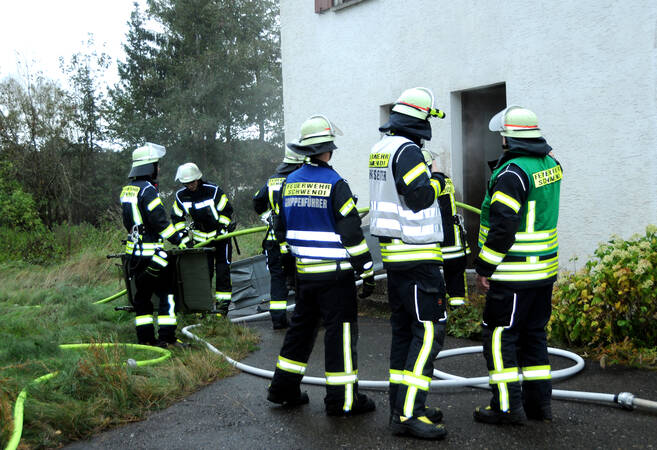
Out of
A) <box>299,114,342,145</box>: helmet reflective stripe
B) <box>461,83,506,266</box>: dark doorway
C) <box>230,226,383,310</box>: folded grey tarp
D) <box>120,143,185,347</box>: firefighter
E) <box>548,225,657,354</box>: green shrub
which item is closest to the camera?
<box>299,114,342,145</box>: helmet reflective stripe

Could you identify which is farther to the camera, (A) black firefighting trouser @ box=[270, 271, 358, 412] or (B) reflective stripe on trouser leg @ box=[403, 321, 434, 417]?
(A) black firefighting trouser @ box=[270, 271, 358, 412]

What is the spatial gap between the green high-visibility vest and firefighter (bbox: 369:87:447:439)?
403mm

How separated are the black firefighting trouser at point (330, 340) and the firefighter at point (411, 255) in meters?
0.34

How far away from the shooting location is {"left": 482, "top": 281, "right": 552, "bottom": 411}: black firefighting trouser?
377 cm

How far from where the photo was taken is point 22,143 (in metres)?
17.4

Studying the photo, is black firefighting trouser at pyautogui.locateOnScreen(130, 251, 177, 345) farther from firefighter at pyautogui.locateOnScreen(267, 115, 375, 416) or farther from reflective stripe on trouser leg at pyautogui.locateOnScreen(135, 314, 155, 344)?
firefighter at pyautogui.locateOnScreen(267, 115, 375, 416)

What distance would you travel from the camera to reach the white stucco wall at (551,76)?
19.5 feet

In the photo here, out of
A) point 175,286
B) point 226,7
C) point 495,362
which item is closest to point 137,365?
point 175,286

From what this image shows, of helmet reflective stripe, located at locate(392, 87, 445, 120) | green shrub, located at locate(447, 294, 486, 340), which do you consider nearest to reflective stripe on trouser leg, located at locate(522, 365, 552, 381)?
helmet reflective stripe, located at locate(392, 87, 445, 120)

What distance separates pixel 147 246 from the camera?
5.96 meters

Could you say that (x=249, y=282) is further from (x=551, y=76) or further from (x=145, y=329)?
(x=551, y=76)

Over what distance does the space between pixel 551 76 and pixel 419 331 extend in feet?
13.5

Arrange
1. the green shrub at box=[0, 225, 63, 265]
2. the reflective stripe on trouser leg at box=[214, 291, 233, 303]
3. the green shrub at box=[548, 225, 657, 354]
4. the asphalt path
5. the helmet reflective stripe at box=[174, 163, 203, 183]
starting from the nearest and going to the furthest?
the asphalt path → the green shrub at box=[548, 225, 657, 354] → the helmet reflective stripe at box=[174, 163, 203, 183] → the reflective stripe on trouser leg at box=[214, 291, 233, 303] → the green shrub at box=[0, 225, 63, 265]

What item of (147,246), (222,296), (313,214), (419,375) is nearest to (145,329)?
(147,246)
